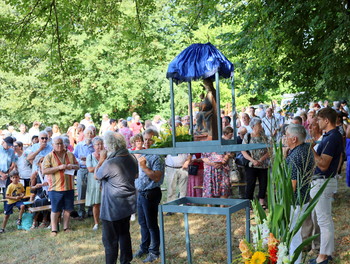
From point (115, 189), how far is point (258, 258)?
9.75 feet

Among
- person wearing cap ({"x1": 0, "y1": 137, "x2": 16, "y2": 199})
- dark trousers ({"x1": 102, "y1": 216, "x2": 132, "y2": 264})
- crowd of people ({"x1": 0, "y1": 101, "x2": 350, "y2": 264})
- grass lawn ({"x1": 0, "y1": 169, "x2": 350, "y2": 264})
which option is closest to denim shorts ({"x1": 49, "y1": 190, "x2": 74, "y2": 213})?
crowd of people ({"x1": 0, "y1": 101, "x2": 350, "y2": 264})

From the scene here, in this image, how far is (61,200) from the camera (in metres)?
8.57

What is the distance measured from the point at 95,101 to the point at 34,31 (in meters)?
17.3

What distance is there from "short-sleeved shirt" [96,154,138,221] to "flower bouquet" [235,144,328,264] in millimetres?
2786

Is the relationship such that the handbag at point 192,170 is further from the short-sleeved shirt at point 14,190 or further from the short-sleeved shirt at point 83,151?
the short-sleeved shirt at point 14,190

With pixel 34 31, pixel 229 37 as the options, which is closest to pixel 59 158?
pixel 34 31

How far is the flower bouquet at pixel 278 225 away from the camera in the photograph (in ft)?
9.48

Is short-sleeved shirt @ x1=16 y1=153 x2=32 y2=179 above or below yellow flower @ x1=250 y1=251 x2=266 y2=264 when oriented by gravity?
above

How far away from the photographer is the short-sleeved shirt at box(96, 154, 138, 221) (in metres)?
5.54

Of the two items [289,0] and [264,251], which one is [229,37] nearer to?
[289,0]

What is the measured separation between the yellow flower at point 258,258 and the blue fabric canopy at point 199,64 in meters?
2.40

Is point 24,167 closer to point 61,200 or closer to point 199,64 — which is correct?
point 61,200

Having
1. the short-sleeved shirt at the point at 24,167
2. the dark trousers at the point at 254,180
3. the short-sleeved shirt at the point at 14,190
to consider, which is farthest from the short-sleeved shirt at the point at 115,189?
the short-sleeved shirt at the point at 24,167

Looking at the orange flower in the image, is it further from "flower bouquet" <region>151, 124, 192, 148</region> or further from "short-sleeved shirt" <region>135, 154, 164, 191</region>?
"short-sleeved shirt" <region>135, 154, 164, 191</region>
